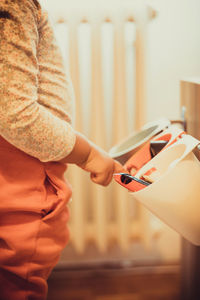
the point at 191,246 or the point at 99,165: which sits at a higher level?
the point at 99,165

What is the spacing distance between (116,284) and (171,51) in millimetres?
884

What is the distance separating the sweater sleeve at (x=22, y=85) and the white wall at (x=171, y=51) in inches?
26.8

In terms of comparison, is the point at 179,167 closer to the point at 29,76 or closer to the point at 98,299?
the point at 29,76

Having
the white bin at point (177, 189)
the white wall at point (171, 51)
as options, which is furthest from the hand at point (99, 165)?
the white wall at point (171, 51)

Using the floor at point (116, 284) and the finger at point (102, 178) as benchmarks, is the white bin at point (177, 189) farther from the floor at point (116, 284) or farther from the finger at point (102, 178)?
the floor at point (116, 284)

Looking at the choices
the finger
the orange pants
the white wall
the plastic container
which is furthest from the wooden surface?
the white wall

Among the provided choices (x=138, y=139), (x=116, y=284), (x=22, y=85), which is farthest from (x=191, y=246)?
(x=22, y=85)

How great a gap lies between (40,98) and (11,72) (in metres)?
0.09

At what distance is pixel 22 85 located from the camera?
0.50m

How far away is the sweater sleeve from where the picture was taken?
0.49 m

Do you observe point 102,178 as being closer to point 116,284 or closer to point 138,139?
point 138,139

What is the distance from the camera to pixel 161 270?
1265mm

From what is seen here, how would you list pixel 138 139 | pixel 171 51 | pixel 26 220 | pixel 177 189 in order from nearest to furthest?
1. pixel 177 189
2. pixel 26 220
3. pixel 138 139
4. pixel 171 51

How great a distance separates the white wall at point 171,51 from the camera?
1151mm
